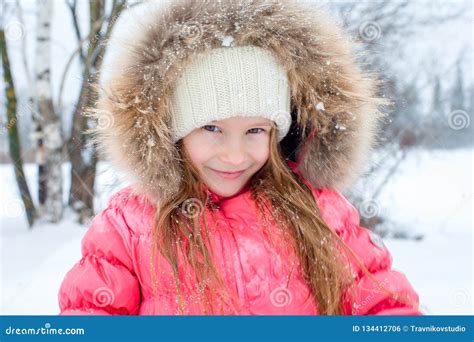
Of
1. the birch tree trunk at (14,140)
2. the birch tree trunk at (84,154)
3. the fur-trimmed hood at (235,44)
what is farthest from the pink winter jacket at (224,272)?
the birch tree trunk at (14,140)

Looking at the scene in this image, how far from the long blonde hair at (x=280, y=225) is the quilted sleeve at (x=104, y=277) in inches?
3.0

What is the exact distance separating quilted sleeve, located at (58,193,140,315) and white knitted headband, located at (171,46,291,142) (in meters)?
0.29

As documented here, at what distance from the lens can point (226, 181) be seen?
1.25 m

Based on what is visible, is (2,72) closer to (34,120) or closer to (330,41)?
(34,120)

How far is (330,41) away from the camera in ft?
4.13

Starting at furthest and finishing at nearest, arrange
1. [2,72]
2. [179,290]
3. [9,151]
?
[9,151] → [2,72] → [179,290]

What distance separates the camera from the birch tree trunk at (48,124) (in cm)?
333

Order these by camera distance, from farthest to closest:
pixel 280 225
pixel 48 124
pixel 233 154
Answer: pixel 48 124, pixel 280 225, pixel 233 154

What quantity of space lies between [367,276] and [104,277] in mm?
590

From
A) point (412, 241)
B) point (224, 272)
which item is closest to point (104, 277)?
point (224, 272)

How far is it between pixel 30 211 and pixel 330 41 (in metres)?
2.82

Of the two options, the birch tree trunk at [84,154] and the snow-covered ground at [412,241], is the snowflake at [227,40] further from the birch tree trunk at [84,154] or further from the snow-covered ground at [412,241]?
the birch tree trunk at [84,154]

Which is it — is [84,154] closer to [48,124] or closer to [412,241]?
[48,124]
